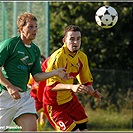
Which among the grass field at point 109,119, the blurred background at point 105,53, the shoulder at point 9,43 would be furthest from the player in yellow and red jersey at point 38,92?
the grass field at point 109,119

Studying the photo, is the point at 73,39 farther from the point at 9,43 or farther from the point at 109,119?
the point at 109,119

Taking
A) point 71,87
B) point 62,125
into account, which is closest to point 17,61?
A: point 71,87

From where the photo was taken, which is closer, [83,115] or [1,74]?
[1,74]

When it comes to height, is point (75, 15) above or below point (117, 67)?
above

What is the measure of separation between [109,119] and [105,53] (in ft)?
11.8

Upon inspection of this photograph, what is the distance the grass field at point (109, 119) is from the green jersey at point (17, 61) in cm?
1025

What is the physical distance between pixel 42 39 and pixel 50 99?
7058mm

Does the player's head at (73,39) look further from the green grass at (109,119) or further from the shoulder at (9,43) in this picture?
the green grass at (109,119)

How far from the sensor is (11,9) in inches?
592

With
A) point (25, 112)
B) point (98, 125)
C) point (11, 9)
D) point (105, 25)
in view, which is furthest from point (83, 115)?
point (98, 125)

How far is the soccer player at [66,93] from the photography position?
8852mm

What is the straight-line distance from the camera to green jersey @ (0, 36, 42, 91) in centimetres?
820

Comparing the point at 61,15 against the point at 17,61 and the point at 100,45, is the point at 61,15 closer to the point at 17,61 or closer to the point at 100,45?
the point at 100,45

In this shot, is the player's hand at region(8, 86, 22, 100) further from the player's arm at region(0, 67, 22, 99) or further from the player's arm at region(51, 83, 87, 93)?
the player's arm at region(51, 83, 87, 93)
